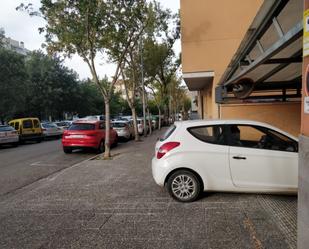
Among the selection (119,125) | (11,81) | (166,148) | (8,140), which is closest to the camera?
(166,148)

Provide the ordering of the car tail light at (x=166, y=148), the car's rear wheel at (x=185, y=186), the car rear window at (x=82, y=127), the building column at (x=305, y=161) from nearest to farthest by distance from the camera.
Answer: the building column at (x=305, y=161), the car's rear wheel at (x=185, y=186), the car tail light at (x=166, y=148), the car rear window at (x=82, y=127)

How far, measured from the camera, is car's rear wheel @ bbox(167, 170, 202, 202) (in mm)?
5852

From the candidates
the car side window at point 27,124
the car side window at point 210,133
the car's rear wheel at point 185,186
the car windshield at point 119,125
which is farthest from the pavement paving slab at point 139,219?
the car side window at point 27,124

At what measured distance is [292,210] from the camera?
5.18m

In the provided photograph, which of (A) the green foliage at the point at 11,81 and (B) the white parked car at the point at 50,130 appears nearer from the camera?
(B) the white parked car at the point at 50,130

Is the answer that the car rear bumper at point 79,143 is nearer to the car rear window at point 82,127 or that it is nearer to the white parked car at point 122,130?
the car rear window at point 82,127

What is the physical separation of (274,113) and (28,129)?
1725 centimetres

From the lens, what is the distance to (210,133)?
5977 millimetres

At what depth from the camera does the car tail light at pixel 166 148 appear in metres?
5.95

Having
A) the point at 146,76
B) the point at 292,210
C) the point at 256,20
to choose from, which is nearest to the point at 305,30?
the point at 256,20

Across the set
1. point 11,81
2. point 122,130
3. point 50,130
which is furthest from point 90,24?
point 11,81

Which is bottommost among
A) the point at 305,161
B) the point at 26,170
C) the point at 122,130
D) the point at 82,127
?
the point at 26,170

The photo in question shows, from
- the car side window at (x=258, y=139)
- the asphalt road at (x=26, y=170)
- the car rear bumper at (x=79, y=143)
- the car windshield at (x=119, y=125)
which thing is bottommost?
the asphalt road at (x=26, y=170)

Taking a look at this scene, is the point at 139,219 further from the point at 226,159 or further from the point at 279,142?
the point at 279,142
